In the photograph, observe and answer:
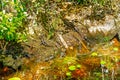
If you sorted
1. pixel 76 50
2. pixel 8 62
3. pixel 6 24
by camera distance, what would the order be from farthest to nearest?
pixel 76 50 → pixel 8 62 → pixel 6 24

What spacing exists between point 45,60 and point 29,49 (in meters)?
0.46

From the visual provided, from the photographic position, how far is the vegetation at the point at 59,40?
530cm

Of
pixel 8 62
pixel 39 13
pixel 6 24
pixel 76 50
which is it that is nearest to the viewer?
pixel 6 24

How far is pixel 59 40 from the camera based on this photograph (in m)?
6.39

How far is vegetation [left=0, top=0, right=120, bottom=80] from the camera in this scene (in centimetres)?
530

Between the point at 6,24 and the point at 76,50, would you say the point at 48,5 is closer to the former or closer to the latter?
the point at 76,50

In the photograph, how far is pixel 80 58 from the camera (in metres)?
5.86

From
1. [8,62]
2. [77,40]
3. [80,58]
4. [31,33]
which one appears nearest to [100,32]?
[77,40]

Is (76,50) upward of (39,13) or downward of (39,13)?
downward

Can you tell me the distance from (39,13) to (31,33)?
644 millimetres

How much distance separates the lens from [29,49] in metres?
6.02

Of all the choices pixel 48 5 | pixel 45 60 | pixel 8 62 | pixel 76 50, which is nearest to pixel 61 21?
pixel 48 5

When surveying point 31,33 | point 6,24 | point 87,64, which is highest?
point 6,24

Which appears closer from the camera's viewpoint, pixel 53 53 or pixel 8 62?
pixel 8 62
